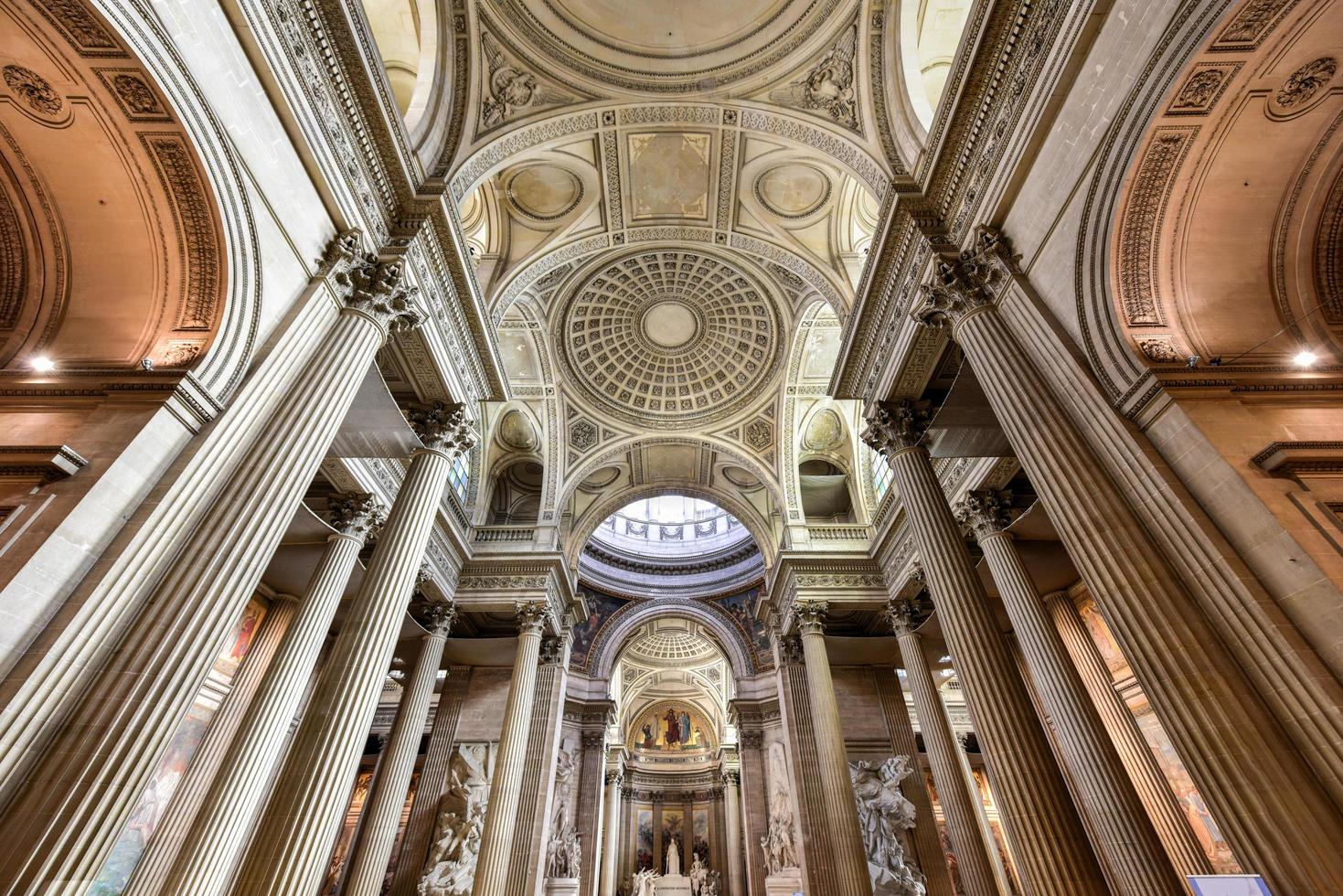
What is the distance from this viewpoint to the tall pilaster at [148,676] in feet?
10.3

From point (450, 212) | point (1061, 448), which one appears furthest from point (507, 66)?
point (1061, 448)

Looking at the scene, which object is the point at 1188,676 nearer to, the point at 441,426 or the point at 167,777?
the point at 441,426

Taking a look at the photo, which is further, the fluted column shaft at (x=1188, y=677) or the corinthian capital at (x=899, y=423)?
the corinthian capital at (x=899, y=423)

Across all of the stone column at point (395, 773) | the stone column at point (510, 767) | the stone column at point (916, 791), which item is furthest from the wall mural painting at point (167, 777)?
the stone column at point (916, 791)

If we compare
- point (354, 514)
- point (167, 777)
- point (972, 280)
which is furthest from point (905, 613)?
point (167, 777)

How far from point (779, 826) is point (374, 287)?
21093 mm

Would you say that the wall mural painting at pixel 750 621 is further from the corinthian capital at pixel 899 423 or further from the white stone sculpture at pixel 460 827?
the corinthian capital at pixel 899 423

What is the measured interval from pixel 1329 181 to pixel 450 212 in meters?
9.26

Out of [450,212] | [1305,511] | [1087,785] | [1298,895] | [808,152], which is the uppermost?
[808,152]

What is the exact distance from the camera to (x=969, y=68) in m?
6.12

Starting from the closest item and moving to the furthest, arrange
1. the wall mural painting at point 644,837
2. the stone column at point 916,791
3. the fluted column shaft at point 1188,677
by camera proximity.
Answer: the fluted column shaft at point 1188,677 < the stone column at point 916,791 < the wall mural painting at point 644,837

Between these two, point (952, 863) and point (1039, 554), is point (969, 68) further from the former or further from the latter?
point (952, 863)

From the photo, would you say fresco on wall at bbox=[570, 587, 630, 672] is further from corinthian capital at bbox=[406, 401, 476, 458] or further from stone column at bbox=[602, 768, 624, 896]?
corinthian capital at bbox=[406, 401, 476, 458]

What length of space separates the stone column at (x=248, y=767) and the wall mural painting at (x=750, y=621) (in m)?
19.0
